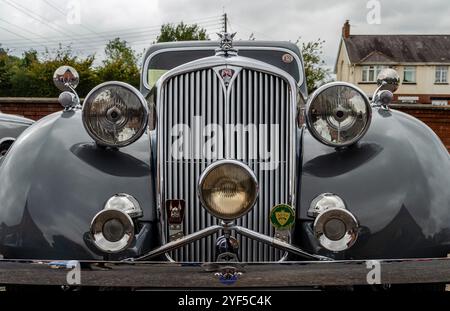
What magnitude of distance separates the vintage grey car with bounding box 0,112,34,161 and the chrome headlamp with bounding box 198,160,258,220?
4410 millimetres

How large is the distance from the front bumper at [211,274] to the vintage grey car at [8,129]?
4267mm

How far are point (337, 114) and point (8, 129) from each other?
183 inches

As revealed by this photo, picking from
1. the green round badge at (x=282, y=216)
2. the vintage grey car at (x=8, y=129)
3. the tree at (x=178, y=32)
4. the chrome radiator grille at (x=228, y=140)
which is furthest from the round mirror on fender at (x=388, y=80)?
the tree at (x=178, y=32)

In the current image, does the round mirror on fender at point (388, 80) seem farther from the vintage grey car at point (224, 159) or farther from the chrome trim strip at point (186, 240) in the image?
the chrome trim strip at point (186, 240)

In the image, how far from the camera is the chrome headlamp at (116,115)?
284 cm

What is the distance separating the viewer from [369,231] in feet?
8.74

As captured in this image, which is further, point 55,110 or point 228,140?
point 55,110

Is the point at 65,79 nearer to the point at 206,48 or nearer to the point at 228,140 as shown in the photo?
the point at 206,48

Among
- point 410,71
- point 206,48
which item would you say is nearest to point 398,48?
point 410,71

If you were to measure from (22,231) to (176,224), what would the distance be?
715mm

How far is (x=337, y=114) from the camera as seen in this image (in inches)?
113

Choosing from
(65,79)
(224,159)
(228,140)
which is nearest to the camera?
(224,159)
